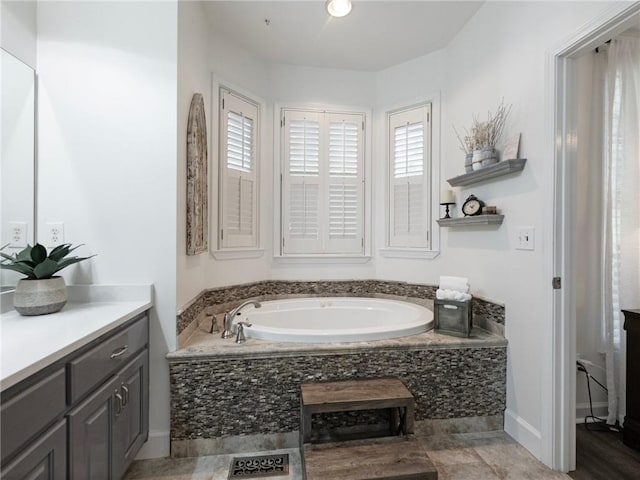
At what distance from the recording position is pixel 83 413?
110 cm

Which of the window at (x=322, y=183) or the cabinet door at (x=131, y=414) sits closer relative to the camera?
the cabinet door at (x=131, y=414)

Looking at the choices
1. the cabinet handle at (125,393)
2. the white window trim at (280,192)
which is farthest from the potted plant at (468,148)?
the cabinet handle at (125,393)

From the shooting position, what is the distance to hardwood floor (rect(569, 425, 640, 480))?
1575 mm

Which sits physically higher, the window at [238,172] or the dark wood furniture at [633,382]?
the window at [238,172]

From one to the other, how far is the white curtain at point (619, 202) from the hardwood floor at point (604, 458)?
196 millimetres

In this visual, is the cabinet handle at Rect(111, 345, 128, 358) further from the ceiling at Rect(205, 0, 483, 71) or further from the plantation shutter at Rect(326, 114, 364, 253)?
the ceiling at Rect(205, 0, 483, 71)

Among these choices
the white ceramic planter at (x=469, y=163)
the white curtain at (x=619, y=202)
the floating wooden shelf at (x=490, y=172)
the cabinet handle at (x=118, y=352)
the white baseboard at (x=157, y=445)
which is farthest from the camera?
the white ceramic planter at (x=469, y=163)

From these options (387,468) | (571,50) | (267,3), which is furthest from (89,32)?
(387,468)

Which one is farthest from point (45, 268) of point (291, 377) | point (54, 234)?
point (291, 377)

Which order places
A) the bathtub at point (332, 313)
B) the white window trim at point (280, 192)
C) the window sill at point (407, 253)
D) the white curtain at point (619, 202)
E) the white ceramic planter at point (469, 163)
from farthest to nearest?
1. the white window trim at point (280, 192)
2. the window sill at point (407, 253)
3. the bathtub at point (332, 313)
4. the white ceramic planter at point (469, 163)
5. the white curtain at point (619, 202)

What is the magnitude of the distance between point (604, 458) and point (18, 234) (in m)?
3.28

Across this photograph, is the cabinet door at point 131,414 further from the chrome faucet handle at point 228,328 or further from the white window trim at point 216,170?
the white window trim at point 216,170

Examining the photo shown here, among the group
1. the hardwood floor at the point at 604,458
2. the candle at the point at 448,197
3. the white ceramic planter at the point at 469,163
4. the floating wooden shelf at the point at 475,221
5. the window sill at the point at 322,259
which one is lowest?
the hardwood floor at the point at 604,458

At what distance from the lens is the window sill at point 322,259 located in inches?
115
